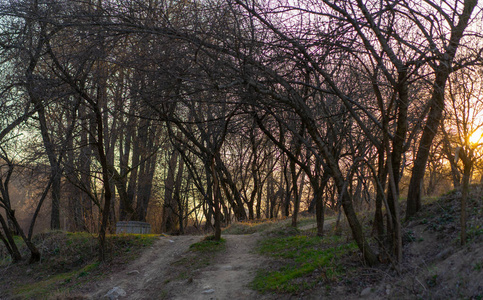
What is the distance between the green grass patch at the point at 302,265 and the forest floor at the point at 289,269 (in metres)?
0.02

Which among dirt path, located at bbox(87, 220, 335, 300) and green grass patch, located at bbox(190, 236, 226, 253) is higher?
green grass patch, located at bbox(190, 236, 226, 253)

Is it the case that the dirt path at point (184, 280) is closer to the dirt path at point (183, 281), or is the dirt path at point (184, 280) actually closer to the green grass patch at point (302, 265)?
the dirt path at point (183, 281)

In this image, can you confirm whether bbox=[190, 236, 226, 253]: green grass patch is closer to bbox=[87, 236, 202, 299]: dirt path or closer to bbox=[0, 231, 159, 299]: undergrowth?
bbox=[87, 236, 202, 299]: dirt path

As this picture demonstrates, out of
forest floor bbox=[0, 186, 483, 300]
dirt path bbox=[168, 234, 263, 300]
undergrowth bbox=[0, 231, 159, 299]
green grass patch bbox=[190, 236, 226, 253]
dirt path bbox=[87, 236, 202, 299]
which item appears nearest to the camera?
forest floor bbox=[0, 186, 483, 300]

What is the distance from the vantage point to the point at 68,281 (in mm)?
8656

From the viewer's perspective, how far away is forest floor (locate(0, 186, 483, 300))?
4617 mm

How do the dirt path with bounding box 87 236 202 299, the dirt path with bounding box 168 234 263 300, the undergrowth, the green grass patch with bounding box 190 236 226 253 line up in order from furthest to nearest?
the green grass patch with bounding box 190 236 226 253 → the undergrowth → the dirt path with bounding box 87 236 202 299 → the dirt path with bounding box 168 234 263 300

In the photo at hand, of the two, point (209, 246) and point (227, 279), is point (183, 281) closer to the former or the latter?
point (227, 279)

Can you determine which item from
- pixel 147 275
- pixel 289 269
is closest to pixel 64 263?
pixel 147 275

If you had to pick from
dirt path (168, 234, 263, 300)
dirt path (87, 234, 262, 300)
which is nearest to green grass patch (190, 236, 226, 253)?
dirt path (87, 234, 262, 300)

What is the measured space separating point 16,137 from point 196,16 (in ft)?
25.3

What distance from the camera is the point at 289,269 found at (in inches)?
273

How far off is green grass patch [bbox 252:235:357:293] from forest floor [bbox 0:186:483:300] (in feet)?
0.06

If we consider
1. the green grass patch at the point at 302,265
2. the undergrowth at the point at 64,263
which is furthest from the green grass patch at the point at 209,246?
the undergrowth at the point at 64,263
